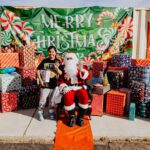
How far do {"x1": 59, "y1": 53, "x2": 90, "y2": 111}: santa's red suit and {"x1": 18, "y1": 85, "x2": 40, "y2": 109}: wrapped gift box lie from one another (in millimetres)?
1302

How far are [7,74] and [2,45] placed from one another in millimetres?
1706

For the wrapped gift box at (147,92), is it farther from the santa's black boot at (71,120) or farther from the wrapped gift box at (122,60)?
the santa's black boot at (71,120)

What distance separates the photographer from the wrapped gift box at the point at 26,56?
645cm

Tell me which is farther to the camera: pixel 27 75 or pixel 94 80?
pixel 94 80

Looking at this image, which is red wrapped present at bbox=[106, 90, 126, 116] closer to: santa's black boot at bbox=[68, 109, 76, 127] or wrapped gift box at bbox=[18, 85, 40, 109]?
santa's black boot at bbox=[68, 109, 76, 127]

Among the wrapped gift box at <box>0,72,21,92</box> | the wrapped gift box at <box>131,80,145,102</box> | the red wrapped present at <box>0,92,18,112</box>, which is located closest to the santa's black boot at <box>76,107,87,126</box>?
the wrapped gift box at <box>131,80,145,102</box>

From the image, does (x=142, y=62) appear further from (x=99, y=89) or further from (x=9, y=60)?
(x=9, y=60)

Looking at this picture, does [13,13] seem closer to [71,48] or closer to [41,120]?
[71,48]

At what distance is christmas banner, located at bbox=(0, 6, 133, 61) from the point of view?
7.37 metres

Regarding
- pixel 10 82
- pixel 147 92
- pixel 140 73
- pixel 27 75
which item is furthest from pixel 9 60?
pixel 147 92

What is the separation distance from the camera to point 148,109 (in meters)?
5.35

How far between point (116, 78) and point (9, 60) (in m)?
3.09

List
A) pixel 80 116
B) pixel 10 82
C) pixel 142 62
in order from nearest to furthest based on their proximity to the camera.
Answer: pixel 80 116 < pixel 10 82 < pixel 142 62

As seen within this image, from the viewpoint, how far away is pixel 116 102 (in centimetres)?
550
